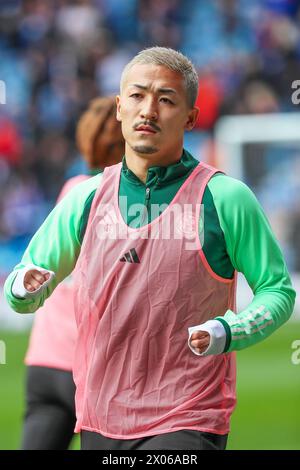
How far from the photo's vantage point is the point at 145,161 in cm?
438

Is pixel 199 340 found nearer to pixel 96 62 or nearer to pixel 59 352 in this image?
pixel 59 352

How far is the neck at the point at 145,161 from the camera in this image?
14.3 feet

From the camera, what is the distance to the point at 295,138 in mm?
16344

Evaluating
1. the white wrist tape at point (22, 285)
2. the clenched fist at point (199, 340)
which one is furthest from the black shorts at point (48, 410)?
the clenched fist at point (199, 340)

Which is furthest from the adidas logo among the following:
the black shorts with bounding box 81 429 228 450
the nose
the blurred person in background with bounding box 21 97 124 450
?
the blurred person in background with bounding box 21 97 124 450

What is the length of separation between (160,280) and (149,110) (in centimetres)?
61

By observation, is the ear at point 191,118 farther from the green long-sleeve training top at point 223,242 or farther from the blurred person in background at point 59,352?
the blurred person in background at point 59,352

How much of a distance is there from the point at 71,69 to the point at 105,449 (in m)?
14.9

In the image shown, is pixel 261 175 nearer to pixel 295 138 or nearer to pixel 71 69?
pixel 295 138

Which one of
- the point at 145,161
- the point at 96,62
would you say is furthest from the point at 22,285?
the point at 96,62

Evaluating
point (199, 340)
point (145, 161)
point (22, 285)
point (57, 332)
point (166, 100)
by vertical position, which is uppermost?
point (166, 100)

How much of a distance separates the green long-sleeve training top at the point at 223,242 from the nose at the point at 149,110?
0.64 feet

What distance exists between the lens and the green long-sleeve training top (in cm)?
416

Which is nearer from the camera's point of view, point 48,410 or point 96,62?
point 48,410
